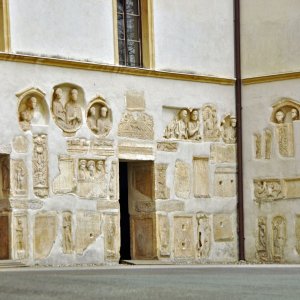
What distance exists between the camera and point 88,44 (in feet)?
75.2

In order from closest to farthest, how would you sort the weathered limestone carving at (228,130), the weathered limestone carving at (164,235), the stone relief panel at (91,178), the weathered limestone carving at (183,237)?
the stone relief panel at (91,178), the weathered limestone carving at (164,235), the weathered limestone carving at (183,237), the weathered limestone carving at (228,130)

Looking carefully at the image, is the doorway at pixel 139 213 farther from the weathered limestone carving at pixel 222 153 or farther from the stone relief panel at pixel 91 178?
the weathered limestone carving at pixel 222 153

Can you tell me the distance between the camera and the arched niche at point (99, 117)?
904 inches

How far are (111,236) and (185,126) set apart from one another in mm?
2931

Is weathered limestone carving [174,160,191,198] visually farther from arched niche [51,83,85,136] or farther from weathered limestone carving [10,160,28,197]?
weathered limestone carving [10,160,28,197]

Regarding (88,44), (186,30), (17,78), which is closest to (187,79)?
(186,30)

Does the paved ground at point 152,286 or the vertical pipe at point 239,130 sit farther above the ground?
the vertical pipe at point 239,130

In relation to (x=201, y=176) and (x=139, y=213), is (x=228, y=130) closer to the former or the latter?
(x=201, y=176)

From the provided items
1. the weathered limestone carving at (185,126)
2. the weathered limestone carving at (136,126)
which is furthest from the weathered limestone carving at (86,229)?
the weathered limestone carving at (185,126)

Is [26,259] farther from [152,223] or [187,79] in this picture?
[187,79]

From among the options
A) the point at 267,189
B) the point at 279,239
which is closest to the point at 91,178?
the point at 267,189

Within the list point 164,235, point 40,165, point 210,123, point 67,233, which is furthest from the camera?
point 210,123

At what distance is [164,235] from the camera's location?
24.0 meters

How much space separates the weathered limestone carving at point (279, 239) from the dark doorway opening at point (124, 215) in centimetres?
295
